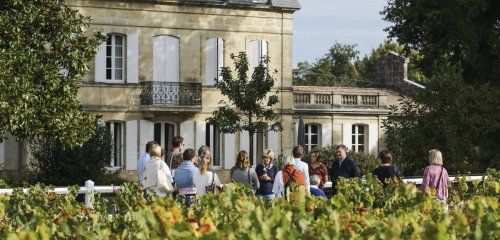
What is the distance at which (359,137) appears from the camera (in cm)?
4534

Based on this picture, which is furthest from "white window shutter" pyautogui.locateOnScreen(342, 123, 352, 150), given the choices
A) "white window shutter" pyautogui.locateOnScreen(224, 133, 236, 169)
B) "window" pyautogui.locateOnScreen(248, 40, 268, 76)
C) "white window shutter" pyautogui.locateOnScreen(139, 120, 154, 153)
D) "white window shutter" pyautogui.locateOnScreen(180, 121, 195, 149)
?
"white window shutter" pyautogui.locateOnScreen(139, 120, 154, 153)

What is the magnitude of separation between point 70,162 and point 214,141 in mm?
7347

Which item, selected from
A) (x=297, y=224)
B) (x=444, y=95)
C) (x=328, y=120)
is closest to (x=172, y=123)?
(x=328, y=120)

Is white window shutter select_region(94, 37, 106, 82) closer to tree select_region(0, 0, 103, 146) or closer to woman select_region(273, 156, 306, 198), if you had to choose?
tree select_region(0, 0, 103, 146)

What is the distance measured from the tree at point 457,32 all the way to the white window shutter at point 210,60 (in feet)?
24.5

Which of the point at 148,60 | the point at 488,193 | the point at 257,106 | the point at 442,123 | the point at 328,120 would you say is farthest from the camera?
the point at 328,120

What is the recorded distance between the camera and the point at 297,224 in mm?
8516

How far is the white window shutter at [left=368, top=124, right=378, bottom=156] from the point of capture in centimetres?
4512

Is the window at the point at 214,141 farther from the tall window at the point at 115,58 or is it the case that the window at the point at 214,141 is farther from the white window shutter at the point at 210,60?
the tall window at the point at 115,58

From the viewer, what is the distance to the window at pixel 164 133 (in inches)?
1505

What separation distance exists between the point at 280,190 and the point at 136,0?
22.6m

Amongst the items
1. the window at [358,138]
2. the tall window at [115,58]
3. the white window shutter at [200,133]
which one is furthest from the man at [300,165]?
the window at [358,138]

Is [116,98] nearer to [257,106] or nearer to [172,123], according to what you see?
[172,123]

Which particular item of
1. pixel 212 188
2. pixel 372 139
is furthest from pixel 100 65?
pixel 212 188
